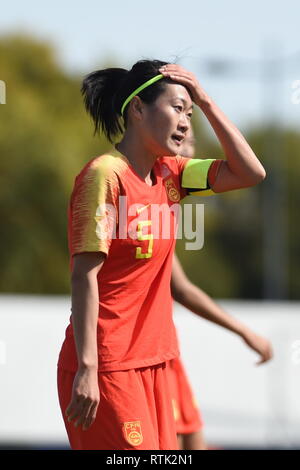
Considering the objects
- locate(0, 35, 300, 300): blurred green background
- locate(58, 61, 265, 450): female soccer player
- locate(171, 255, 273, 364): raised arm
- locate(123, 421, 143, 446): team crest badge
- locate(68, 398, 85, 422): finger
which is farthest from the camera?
locate(0, 35, 300, 300): blurred green background

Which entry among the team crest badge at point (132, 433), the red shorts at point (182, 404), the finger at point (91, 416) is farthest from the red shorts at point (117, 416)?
the red shorts at point (182, 404)

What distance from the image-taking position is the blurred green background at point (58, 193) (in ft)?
103

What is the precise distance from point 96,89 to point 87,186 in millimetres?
535

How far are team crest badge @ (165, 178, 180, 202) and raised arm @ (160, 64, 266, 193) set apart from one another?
24 cm

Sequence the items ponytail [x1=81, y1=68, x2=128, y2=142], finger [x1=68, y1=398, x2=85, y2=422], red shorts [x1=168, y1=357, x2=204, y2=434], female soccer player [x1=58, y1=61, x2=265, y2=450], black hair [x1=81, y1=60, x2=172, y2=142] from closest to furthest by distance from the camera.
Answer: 1. finger [x1=68, y1=398, x2=85, y2=422]
2. female soccer player [x1=58, y1=61, x2=265, y2=450]
3. black hair [x1=81, y1=60, x2=172, y2=142]
4. ponytail [x1=81, y1=68, x2=128, y2=142]
5. red shorts [x1=168, y1=357, x2=204, y2=434]

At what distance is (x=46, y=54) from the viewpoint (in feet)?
145

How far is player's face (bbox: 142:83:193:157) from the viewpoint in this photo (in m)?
4.53

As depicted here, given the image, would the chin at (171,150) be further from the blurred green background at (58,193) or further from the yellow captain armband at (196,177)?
the blurred green background at (58,193)

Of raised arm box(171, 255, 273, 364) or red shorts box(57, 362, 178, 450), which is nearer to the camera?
red shorts box(57, 362, 178, 450)

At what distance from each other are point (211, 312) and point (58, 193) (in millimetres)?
26047

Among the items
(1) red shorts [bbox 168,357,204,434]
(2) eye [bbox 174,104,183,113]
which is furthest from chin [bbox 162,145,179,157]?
(1) red shorts [bbox 168,357,204,434]

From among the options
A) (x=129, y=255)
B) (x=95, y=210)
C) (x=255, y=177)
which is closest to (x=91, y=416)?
(x=129, y=255)

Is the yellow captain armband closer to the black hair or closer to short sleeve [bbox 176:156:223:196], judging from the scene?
short sleeve [bbox 176:156:223:196]
